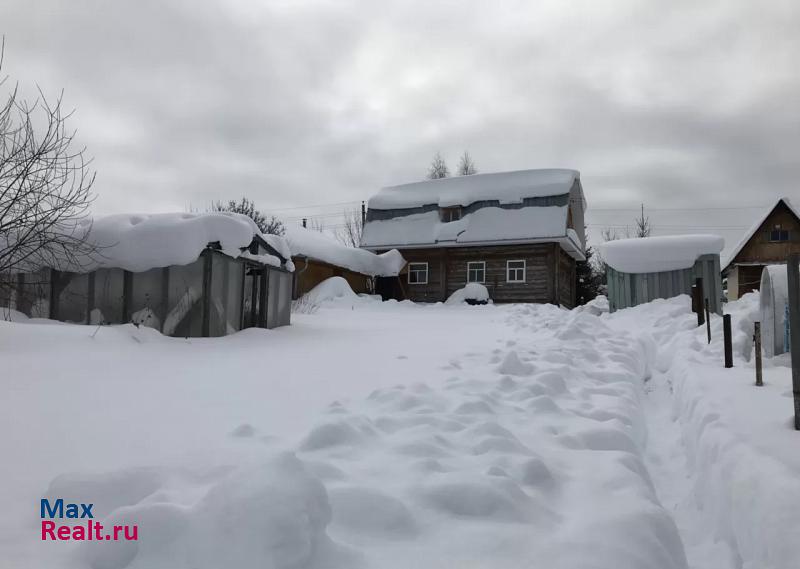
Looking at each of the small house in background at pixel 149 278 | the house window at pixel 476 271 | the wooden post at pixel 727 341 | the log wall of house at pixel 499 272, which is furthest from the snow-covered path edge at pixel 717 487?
the house window at pixel 476 271

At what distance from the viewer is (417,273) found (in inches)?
953

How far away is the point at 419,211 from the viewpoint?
24.8 meters

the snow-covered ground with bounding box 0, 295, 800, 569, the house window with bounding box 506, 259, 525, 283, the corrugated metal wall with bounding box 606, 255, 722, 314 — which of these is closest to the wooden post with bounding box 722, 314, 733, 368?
the snow-covered ground with bounding box 0, 295, 800, 569

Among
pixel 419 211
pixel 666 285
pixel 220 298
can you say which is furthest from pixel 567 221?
pixel 220 298

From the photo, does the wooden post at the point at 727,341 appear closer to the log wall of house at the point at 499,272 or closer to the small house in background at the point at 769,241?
the log wall of house at the point at 499,272

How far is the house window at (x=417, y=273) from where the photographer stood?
24.0 m

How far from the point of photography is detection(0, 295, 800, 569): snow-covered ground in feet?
5.92

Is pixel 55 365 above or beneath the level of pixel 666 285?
beneath

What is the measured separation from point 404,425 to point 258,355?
3.57 meters

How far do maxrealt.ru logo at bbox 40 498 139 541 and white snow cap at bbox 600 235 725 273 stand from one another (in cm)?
1512

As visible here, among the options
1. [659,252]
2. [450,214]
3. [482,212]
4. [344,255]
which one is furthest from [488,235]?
[659,252]

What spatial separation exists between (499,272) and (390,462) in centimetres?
2063

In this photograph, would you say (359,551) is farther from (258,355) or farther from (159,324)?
(159,324)

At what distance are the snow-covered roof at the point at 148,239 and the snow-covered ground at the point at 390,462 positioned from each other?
2.49 meters
